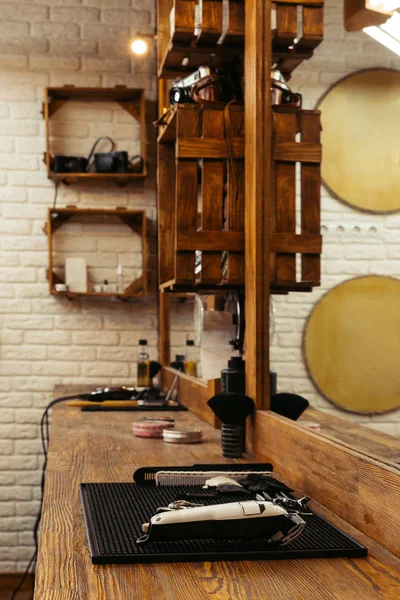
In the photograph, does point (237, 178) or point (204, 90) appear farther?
point (204, 90)

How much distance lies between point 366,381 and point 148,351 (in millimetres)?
3326

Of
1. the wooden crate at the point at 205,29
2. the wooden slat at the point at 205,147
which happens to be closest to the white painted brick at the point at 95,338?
the wooden crate at the point at 205,29

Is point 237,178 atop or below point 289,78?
below

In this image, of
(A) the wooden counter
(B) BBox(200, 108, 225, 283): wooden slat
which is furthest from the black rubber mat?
(B) BBox(200, 108, 225, 283): wooden slat

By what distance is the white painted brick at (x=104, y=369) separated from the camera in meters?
4.37

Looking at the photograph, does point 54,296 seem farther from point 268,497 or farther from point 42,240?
point 268,497

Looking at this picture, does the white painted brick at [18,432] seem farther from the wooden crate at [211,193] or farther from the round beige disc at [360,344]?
the round beige disc at [360,344]

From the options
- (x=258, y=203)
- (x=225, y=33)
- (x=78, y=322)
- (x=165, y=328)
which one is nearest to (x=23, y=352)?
(x=78, y=322)

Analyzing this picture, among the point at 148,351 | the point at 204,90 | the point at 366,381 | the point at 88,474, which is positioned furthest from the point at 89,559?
the point at 148,351

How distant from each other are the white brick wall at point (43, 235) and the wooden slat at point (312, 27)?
9.20 ft

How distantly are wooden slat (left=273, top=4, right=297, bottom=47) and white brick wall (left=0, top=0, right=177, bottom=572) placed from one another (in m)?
2.53

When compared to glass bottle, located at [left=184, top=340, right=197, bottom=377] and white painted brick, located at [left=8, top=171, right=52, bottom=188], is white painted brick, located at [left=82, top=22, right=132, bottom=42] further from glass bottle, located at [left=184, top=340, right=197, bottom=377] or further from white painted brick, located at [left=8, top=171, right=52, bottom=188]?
glass bottle, located at [left=184, top=340, right=197, bottom=377]

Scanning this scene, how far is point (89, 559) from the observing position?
100cm

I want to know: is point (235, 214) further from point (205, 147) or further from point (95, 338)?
point (95, 338)
